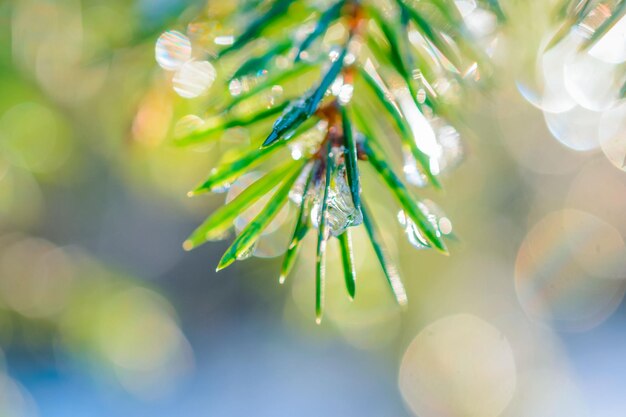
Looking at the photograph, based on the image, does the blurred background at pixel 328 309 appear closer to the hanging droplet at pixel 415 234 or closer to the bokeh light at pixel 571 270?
the bokeh light at pixel 571 270

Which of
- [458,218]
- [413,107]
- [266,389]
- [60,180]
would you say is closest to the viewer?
[413,107]

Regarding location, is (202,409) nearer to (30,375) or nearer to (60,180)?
(30,375)

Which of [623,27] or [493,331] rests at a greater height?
[623,27]

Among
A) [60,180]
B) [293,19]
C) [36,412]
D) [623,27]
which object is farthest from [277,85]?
[36,412]

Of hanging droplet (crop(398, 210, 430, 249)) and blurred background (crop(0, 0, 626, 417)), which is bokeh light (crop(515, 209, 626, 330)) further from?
hanging droplet (crop(398, 210, 430, 249))

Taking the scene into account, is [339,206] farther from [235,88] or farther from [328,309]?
[328,309]

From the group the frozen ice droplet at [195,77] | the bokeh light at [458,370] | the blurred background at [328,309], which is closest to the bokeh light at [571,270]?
the blurred background at [328,309]
